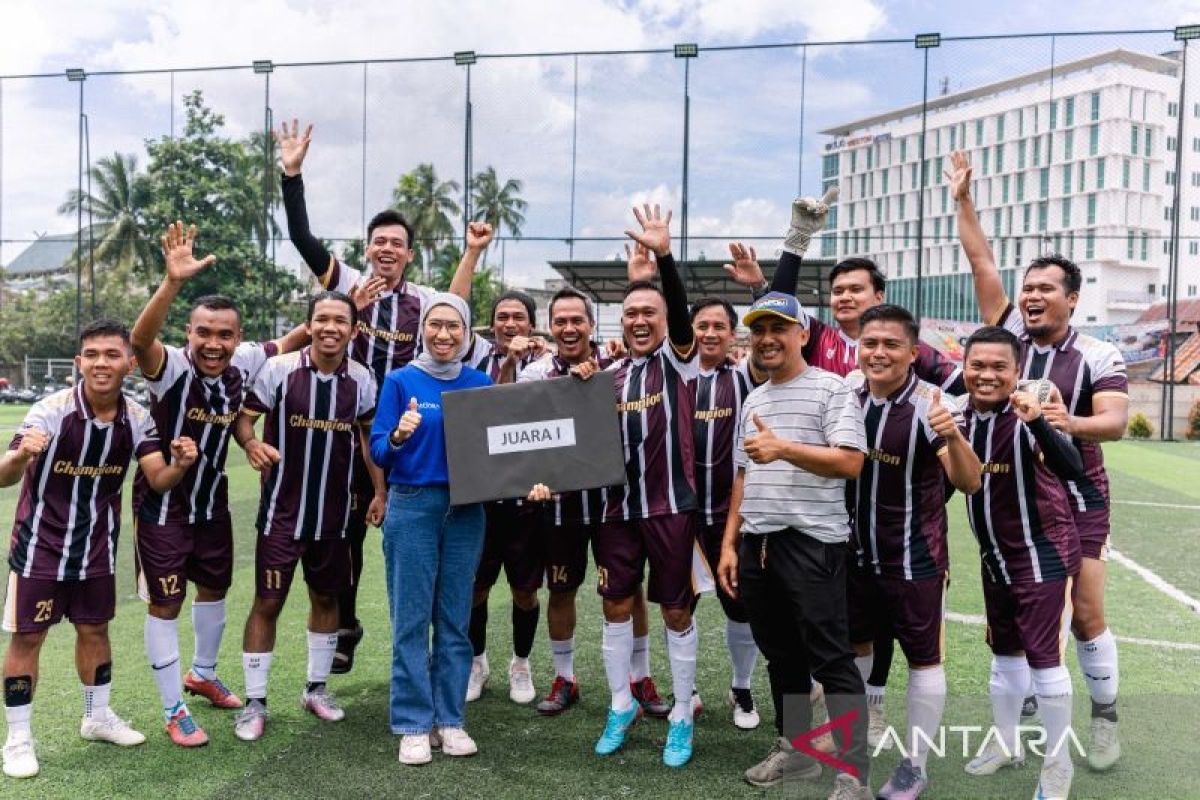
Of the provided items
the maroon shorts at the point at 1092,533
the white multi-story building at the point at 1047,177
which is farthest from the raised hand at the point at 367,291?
the white multi-story building at the point at 1047,177

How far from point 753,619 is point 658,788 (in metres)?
0.82

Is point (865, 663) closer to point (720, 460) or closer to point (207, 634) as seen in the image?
point (720, 460)

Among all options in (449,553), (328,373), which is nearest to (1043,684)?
(449,553)

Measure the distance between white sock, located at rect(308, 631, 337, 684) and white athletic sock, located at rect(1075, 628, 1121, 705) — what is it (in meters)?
3.72

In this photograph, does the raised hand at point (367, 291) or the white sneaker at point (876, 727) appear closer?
the white sneaker at point (876, 727)

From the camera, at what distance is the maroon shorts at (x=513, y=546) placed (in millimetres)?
4980

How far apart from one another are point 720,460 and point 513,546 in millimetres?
1280

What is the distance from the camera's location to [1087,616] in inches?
161

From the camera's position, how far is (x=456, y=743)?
13.7 feet

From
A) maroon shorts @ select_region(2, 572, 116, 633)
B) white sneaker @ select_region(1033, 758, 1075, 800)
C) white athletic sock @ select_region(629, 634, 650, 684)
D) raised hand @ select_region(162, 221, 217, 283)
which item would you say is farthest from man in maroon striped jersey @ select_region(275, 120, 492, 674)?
white sneaker @ select_region(1033, 758, 1075, 800)

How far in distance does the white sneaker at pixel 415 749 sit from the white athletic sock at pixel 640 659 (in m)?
1.22

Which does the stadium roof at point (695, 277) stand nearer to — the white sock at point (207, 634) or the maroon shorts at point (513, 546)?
the maroon shorts at point (513, 546)

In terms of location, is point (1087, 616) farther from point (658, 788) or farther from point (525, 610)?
point (525, 610)

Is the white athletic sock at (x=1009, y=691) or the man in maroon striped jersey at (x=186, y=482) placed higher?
the man in maroon striped jersey at (x=186, y=482)
